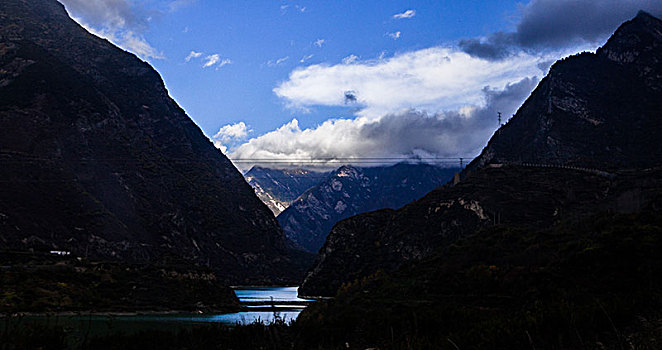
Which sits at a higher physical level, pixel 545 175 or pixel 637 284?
pixel 545 175


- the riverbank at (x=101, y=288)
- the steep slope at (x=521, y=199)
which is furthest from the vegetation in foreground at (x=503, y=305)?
the riverbank at (x=101, y=288)

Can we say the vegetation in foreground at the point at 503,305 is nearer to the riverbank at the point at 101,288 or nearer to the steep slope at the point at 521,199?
the steep slope at the point at 521,199

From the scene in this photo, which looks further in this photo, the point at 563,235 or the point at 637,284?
the point at 563,235

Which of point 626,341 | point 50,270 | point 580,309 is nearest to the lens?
point 626,341

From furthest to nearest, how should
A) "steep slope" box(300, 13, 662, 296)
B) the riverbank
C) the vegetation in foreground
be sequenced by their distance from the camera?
"steep slope" box(300, 13, 662, 296) < the riverbank < the vegetation in foreground

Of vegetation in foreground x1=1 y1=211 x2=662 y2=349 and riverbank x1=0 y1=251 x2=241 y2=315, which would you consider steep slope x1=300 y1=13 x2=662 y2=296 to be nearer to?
vegetation in foreground x1=1 y1=211 x2=662 y2=349

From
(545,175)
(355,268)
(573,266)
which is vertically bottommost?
(355,268)

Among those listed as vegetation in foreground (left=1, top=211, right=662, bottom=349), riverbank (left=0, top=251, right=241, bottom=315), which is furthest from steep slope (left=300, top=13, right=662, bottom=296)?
riverbank (left=0, top=251, right=241, bottom=315)

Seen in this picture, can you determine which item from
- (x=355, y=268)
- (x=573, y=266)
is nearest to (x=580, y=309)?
(x=573, y=266)

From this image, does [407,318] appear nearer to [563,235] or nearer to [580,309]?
[580,309]
